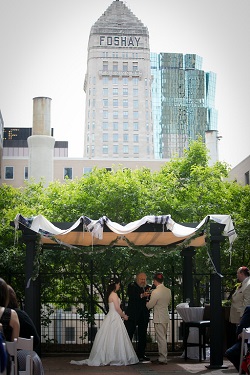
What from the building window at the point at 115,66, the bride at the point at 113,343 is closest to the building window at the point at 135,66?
the building window at the point at 115,66

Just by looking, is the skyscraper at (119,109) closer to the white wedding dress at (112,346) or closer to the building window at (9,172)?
the building window at (9,172)

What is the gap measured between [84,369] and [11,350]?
790 cm

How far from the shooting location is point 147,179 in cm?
4369

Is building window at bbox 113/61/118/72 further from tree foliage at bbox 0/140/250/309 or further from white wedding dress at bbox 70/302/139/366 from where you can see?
white wedding dress at bbox 70/302/139/366

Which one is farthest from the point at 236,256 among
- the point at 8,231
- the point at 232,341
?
the point at 232,341

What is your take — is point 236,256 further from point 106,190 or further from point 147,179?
point 147,179

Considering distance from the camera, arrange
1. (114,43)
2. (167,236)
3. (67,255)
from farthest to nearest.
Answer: (114,43) → (67,255) → (167,236)

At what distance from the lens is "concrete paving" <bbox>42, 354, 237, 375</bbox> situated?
15.0 m

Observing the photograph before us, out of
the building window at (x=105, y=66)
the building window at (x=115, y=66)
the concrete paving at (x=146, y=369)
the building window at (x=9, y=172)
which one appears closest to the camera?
the concrete paving at (x=146, y=369)

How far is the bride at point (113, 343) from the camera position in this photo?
1664cm

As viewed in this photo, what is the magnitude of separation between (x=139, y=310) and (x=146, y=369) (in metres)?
2.37

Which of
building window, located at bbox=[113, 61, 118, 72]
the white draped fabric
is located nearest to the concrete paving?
the white draped fabric

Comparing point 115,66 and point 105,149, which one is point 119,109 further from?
point 115,66

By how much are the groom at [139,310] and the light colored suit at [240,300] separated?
2819 millimetres
